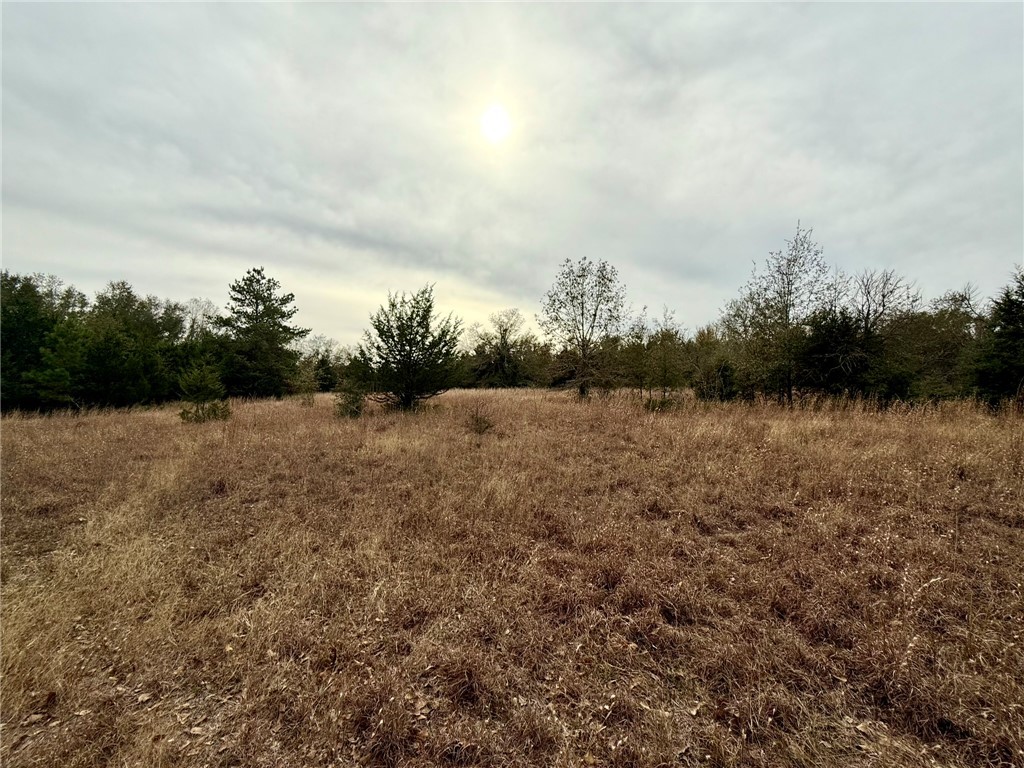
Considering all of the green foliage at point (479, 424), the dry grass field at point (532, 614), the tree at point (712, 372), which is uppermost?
the tree at point (712, 372)

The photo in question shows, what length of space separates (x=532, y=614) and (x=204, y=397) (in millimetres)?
14672

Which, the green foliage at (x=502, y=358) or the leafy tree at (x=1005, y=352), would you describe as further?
the green foliage at (x=502, y=358)

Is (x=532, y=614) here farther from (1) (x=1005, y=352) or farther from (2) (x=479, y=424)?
(1) (x=1005, y=352)

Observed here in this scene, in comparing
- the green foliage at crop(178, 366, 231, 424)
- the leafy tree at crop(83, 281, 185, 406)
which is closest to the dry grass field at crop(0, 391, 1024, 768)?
the green foliage at crop(178, 366, 231, 424)

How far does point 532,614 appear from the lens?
325cm

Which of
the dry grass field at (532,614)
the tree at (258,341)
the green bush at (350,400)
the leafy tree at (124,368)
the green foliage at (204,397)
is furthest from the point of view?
the tree at (258,341)

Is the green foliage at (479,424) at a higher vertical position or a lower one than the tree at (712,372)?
lower

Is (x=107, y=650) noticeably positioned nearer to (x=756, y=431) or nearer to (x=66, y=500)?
(x=66, y=500)

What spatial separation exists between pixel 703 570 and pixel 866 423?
7.05 m

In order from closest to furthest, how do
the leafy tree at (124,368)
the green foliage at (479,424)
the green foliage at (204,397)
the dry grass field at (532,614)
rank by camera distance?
the dry grass field at (532,614), the green foliage at (479,424), the green foliage at (204,397), the leafy tree at (124,368)

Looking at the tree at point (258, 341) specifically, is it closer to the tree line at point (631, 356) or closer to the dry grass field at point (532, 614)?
the tree line at point (631, 356)

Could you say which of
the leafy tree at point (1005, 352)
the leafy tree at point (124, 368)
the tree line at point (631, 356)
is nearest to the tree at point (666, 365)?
the tree line at point (631, 356)

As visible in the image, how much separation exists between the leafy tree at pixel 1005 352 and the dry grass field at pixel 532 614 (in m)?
7.33

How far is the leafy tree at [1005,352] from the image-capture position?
10797 mm
